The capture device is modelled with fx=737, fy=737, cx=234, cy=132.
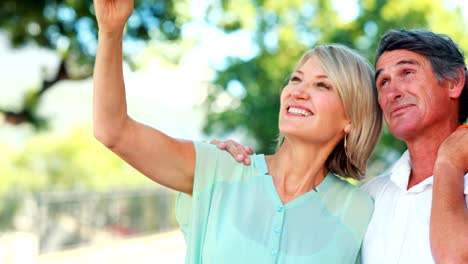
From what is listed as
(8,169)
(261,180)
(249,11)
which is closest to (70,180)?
(8,169)

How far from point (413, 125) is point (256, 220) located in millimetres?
600

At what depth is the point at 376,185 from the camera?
255 centimetres

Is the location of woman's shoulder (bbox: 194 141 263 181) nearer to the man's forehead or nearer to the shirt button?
the shirt button

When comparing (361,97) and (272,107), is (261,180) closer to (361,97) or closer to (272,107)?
(361,97)

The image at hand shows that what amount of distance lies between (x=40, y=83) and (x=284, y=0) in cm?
618

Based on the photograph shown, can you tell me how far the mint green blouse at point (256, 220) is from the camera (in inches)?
90.0

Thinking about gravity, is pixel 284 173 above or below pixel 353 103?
below

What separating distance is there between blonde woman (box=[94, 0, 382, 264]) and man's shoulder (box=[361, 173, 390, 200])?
1.9 inches

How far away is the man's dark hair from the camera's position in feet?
8.09

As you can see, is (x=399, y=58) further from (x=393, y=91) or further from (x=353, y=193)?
(x=353, y=193)

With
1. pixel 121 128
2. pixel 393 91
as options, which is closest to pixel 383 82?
pixel 393 91

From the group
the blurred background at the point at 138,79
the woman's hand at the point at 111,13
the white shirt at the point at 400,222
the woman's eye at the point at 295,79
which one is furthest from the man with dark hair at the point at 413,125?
the blurred background at the point at 138,79

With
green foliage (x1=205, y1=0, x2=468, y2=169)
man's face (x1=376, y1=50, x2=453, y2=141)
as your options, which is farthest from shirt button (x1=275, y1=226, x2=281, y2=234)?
green foliage (x1=205, y1=0, x2=468, y2=169)

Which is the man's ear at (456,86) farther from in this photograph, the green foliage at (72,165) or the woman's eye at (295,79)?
the green foliage at (72,165)
